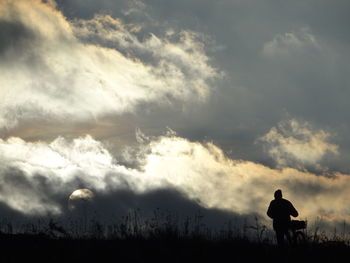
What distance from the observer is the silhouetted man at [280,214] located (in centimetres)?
1416

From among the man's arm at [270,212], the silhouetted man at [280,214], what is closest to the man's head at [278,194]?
the silhouetted man at [280,214]

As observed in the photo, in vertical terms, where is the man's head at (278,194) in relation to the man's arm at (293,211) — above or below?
above

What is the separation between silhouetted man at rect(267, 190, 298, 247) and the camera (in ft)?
46.5

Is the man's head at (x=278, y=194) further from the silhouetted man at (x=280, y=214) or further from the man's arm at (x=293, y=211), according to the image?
the man's arm at (x=293, y=211)

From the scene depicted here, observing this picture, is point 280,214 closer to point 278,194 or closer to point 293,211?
point 293,211

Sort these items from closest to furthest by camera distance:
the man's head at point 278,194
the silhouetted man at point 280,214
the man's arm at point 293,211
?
1. the silhouetted man at point 280,214
2. the man's arm at point 293,211
3. the man's head at point 278,194

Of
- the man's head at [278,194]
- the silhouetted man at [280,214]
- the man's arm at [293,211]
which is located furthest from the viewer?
the man's head at [278,194]

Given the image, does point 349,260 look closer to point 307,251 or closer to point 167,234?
point 307,251

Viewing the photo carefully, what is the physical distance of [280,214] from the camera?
46.6ft

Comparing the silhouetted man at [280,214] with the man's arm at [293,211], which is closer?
the silhouetted man at [280,214]

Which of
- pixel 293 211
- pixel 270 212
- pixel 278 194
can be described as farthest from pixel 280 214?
pixel 278 194

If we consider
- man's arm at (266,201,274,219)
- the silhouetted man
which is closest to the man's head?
the silhouetted man

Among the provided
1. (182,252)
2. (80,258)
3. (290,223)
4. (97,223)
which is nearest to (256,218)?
(290,223)

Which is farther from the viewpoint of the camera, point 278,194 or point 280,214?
point 278,194
